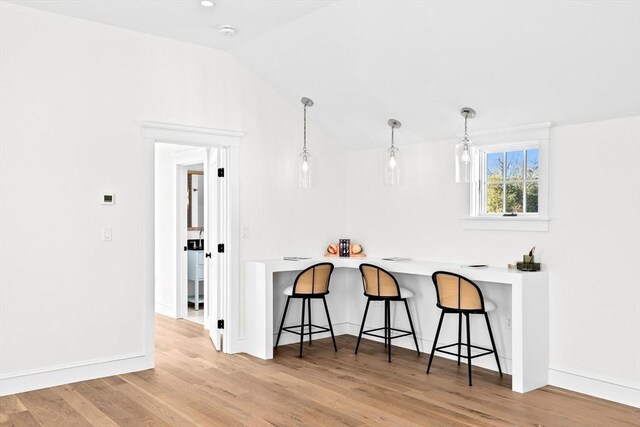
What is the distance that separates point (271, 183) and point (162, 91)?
1390 mm

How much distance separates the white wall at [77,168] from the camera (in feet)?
14.2

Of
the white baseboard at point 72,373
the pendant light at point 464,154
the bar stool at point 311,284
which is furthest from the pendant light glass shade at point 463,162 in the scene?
the white baseboard at point 72,373

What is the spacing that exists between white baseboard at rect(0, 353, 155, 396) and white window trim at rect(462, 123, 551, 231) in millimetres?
3086

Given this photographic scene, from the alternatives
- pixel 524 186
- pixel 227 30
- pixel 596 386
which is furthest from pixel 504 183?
pixel 227 30

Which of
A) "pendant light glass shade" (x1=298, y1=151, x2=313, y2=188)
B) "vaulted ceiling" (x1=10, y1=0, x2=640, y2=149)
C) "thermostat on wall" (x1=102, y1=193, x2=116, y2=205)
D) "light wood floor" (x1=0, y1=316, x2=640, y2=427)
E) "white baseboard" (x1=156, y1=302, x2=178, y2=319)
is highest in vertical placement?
"vaulted ceiling" (x1=10, y1=0, x2=640, y2=149)

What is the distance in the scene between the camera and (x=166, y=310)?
7.60 metres

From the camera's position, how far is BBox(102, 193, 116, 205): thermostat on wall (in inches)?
187

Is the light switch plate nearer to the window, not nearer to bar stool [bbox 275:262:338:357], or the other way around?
bar stool [bbox 275:262:338:357]

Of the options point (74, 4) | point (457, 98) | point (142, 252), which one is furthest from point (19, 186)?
point (457, 98)

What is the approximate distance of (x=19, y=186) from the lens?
171 inches

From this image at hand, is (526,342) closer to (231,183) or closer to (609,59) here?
(609,59)

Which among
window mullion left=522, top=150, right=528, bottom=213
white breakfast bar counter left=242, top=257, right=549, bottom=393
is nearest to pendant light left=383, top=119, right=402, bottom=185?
white breakfast bar counter left=242, top=257, right=549, bottom=393

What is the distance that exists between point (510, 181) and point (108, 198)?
11.1 ft

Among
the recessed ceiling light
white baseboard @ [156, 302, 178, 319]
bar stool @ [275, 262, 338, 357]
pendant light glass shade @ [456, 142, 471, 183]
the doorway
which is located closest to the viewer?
pendant light glass shade @ [456, 142, 471, 183]
